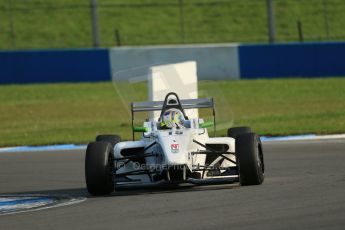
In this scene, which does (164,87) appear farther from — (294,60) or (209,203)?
(294,60)

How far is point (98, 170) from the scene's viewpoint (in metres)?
11.9

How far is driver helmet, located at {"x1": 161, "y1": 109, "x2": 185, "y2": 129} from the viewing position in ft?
40.4

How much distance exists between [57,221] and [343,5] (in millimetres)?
25864

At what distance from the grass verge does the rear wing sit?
14.3ft

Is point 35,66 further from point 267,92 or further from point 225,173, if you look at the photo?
point 225,173

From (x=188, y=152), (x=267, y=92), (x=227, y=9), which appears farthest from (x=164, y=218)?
(x=227, y=9)

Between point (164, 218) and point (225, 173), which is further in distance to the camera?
point (225, 173)

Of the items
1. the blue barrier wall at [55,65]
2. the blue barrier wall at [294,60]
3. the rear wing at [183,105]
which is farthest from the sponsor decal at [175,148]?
the blue barrier wall at [55,65]

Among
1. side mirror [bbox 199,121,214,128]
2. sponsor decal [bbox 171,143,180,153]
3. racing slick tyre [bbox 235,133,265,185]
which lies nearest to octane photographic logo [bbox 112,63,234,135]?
side mirror [bbox 199,121,214,128]

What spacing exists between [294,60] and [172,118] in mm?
16514

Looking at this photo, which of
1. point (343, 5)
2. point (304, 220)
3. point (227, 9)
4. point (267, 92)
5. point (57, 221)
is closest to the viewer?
point (304, 220)

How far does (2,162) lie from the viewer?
55.4 ft

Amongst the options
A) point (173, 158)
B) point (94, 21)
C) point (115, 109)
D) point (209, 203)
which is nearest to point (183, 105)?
point (173, 158)

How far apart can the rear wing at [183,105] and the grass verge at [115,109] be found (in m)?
4.35
